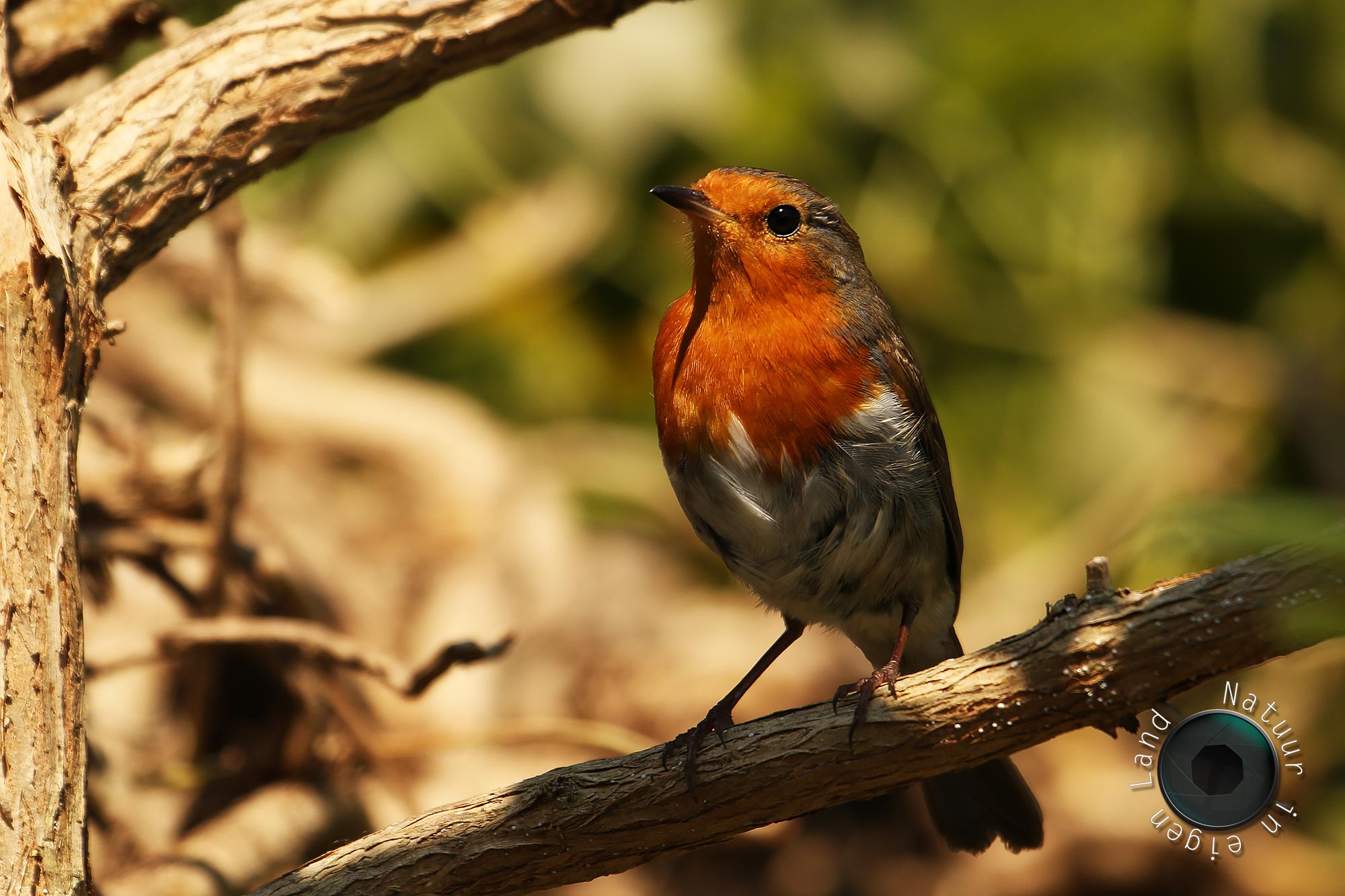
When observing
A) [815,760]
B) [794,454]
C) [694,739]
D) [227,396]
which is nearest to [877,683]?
[815,760]

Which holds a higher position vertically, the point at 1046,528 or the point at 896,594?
the point at 1046,528

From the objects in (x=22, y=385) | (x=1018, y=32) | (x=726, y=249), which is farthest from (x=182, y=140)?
(x=1018, y=32)

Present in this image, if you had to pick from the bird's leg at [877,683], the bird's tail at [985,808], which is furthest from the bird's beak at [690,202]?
the bird's tail at [985,808]

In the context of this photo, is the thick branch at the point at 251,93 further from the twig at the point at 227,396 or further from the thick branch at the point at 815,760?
the thick branch at the point at 815,760

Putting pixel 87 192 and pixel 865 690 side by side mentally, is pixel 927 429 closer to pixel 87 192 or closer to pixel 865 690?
pixel 865 690

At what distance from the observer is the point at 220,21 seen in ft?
8.79

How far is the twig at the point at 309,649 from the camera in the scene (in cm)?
316

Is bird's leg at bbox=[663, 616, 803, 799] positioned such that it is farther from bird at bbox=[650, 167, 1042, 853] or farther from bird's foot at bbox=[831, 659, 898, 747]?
bird's foot at bbox=[831, 659, 898, 747]

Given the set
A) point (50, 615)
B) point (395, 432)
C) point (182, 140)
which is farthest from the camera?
point (395, 432)

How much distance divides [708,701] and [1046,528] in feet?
6.45

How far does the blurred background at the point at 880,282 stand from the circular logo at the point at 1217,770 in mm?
2294

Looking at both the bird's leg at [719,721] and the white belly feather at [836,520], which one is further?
the white belly feather at [836,520]

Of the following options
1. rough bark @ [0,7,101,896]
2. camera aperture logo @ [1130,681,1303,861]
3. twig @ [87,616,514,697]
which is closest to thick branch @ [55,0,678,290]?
rough bark @ [0,7,101,896]

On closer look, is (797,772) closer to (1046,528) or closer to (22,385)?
(22,385)
